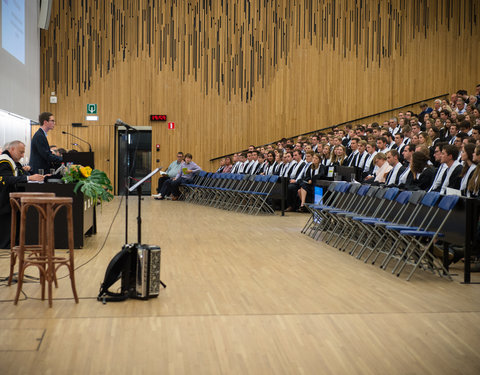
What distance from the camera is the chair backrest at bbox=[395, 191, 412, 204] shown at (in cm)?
645

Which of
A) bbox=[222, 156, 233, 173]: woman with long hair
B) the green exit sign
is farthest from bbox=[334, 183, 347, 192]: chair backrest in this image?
the green exit sign

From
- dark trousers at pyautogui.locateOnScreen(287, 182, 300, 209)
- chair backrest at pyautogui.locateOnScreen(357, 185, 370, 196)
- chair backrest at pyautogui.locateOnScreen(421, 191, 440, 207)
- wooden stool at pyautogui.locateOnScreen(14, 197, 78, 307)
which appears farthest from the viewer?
dark trousers at pyautogui.locateOnScreen(287, 182, 300, 209)

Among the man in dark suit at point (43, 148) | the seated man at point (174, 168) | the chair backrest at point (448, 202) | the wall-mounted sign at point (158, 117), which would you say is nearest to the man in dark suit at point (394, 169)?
the chair backrest at point (448, 202)

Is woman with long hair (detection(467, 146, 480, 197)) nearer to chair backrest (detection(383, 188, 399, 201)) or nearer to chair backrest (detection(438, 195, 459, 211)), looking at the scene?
chair backrest (detection(438, 195, 459, 211))

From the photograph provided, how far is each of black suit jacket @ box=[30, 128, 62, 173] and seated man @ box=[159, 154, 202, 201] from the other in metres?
8.44

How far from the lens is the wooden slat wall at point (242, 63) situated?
17.4 meters

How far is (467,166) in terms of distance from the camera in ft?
20.8

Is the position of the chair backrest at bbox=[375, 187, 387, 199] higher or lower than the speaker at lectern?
lower

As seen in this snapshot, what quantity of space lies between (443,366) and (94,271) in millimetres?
3638

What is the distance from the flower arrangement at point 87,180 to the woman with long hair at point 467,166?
4090 mm

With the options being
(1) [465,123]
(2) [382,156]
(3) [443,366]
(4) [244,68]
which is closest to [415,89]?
(4) [244,68]

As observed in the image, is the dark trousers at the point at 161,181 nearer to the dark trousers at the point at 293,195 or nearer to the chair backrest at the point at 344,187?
the dark trousers at the point at 293,195

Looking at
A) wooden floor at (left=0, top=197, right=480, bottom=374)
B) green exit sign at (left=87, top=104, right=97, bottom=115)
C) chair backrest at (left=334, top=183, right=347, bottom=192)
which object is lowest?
wooden floor at (left=0, top=197, right=480, bottom=374)

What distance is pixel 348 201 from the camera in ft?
28.0
